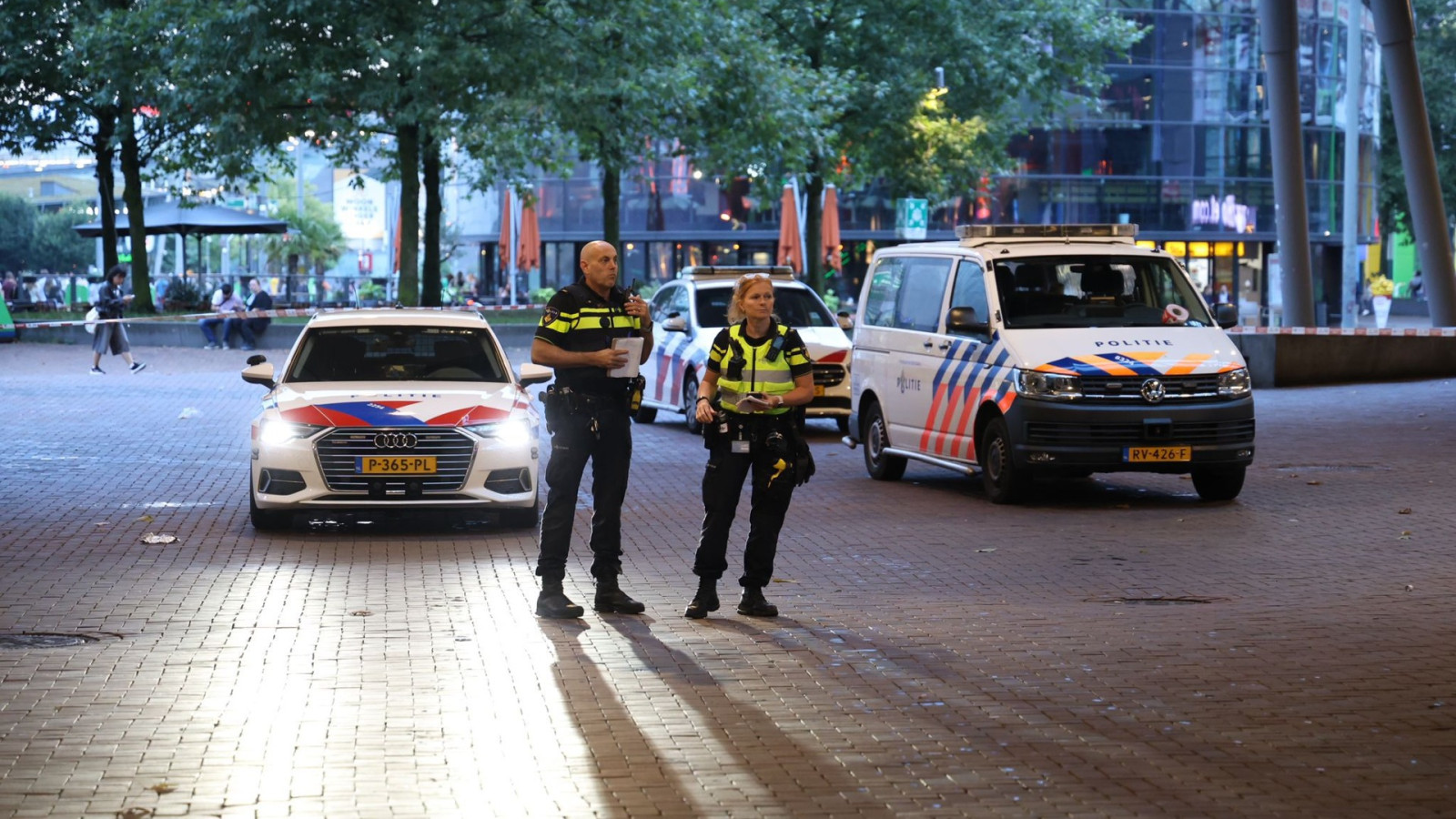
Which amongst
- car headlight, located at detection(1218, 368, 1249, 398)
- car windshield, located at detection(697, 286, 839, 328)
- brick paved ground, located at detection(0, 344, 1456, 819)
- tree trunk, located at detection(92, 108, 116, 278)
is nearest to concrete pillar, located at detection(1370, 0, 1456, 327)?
car windshield, located at detection(697, 286, 839, 328)

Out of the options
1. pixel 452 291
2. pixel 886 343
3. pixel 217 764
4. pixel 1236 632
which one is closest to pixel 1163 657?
pixel 1236 632

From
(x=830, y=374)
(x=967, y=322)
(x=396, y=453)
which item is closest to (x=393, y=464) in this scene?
(x=396, y=453)

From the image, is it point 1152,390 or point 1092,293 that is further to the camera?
point 1092,293

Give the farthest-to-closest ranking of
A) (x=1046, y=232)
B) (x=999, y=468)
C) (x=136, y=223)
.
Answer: (x=136, y=223) → (x=1046, y=232) → (x=999, y=468)

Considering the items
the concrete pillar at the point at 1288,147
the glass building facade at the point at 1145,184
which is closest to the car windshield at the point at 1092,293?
the concrete pillar at the point at 1288,147

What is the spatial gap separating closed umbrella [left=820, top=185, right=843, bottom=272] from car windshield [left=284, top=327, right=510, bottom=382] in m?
30.3

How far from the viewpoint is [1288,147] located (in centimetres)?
3100

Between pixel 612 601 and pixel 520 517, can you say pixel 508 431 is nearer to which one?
pixel 520 517

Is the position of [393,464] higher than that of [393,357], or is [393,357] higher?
[393,357]

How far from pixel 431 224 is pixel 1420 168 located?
16.9m

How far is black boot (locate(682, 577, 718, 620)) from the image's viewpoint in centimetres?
948

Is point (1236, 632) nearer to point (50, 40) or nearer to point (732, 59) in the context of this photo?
point (732, 59)

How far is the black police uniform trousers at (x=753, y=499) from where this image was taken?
9.39m

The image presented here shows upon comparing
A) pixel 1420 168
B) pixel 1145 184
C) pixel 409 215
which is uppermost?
pixel 1145 184
